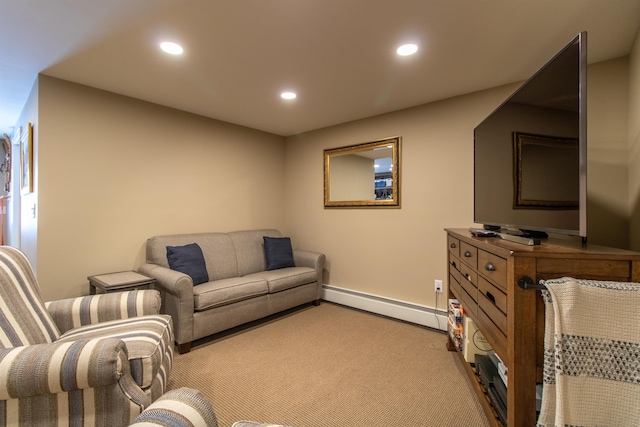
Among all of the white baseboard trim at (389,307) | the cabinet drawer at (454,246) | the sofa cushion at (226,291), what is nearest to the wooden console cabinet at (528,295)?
the cabinet drawer at (454,246)

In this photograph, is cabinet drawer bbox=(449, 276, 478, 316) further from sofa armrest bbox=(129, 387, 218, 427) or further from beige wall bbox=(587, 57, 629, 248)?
sofa armrest bbox=(129, 387, 218, 427)

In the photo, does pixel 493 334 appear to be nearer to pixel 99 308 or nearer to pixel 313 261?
pixel 99 308

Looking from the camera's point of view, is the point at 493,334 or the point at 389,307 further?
the point at 389,307

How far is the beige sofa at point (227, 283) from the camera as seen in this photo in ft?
7.91

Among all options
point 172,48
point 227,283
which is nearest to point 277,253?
point 227,283

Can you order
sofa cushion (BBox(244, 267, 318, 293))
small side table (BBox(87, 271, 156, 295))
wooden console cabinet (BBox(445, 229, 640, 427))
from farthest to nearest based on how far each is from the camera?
sofa cushion (BBox(244, 267, 318, 293)) → small side table (BBox(87, 271, 156, 295)) → wooden console cabinet (BBox(445, 229, 640, 427))

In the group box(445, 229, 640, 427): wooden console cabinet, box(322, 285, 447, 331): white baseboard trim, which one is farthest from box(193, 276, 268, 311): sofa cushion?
box(445, 229, 640, 427): wooden console cabinet

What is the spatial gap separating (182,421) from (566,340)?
4.17ft

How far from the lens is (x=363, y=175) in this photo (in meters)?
3.50

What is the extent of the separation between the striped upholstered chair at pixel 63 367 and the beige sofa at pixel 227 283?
2.79 ft

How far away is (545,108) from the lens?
1342 millimetres

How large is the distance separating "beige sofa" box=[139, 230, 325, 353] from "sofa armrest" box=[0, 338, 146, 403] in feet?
4.45

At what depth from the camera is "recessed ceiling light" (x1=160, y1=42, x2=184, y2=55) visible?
191 centimetres

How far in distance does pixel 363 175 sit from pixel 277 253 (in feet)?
4.78
